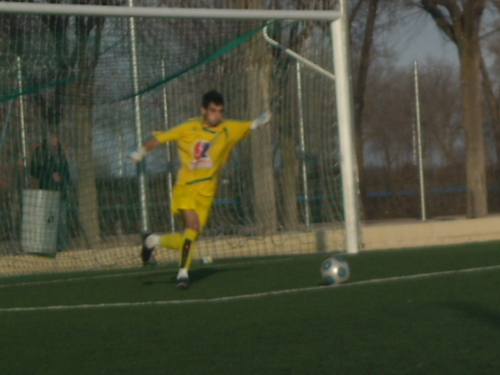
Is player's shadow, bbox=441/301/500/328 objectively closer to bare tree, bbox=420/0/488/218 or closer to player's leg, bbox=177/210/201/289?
player's leg, bbox=177/210/201/289

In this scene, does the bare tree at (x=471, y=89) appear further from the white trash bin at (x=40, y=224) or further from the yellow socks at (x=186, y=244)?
the yellow socks at (x=186, y=244)

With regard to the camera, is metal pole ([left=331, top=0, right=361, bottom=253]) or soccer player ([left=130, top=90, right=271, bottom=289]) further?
metal pole ([left=331, top=0, right=361, bottom=253])

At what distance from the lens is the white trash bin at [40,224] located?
38.1 feet

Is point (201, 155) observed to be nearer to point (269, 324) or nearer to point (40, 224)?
point (269, 324)

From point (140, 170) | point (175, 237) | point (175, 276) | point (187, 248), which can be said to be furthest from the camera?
point (140, 170)

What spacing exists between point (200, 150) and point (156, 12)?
6.11 ft

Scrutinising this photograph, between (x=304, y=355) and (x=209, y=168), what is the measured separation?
3.78 metres

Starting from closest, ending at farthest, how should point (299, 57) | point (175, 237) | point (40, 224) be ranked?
point (175, 237) → point (299, 57) → point (40, 224)

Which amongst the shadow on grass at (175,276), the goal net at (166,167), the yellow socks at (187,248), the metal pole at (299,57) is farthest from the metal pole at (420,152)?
the yellow socks at (187,248)

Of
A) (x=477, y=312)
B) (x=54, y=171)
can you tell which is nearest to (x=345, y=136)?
(x=54, y=171)

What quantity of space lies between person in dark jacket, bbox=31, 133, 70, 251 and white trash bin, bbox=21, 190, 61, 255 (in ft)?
0.23

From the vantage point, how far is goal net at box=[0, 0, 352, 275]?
1148cm

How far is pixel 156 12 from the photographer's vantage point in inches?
368

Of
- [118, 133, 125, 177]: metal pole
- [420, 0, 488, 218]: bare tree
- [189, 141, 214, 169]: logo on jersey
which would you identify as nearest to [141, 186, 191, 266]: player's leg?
[189, 141, 214, 169]: logo on jersey
